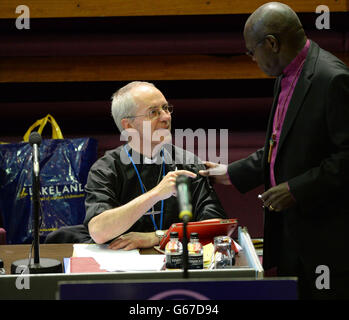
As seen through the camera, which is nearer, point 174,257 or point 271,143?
point 174,257

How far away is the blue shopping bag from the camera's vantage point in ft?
10.6

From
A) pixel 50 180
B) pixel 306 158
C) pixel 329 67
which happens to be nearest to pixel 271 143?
pixel 306 158

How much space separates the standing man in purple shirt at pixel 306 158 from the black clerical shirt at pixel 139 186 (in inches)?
13.5

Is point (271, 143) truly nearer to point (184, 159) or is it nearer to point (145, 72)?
point (184, 159)

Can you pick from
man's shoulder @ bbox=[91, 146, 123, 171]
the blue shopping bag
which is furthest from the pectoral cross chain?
the blue shopping bag

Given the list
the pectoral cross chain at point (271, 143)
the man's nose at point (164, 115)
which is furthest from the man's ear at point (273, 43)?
the man's nose at point (164, 115)

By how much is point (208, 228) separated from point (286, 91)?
26.3 inches

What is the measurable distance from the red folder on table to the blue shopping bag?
141 cm

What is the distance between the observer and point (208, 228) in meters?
1.90

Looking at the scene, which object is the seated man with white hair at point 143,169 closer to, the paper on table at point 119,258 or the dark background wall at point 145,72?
the paper on table at point 119,258

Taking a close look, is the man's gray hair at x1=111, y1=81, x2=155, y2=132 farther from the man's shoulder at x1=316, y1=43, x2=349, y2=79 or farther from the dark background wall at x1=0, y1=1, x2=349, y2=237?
the dark background wall at x1=0, y1=1, x2=349, y2=237

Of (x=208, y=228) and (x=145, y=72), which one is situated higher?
(x=145, y=72)
